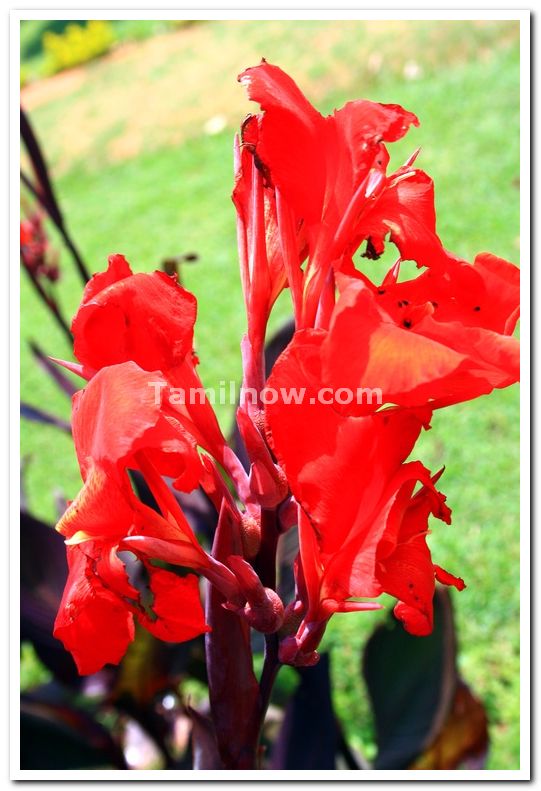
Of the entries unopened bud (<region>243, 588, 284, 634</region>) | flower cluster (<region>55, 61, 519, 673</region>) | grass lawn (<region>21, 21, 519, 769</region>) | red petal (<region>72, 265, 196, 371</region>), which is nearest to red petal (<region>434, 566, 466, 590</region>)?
flower cluster (<region>55, 61, 519, 673</region>)

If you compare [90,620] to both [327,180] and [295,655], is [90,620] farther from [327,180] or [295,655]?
[327,180]

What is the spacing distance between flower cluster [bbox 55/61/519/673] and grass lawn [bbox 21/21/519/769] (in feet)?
2.62

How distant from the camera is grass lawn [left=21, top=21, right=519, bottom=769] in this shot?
1879 millimetres

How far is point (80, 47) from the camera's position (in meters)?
6.71

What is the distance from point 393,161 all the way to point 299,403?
11.4 ft

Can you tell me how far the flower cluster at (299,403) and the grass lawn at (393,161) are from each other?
0.80m

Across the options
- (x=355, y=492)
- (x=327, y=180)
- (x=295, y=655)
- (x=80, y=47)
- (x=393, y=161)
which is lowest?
(x=295, y=655)

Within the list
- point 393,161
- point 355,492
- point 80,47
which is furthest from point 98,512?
point 80,47

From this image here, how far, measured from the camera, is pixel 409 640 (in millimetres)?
1128

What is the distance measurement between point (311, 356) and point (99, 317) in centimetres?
15

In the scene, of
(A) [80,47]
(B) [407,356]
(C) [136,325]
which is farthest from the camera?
(A) [80,47]

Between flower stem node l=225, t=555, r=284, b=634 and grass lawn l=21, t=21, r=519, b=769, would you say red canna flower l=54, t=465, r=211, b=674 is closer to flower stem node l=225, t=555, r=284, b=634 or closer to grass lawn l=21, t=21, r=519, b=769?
flower stem node l=225, t=555, r=284, b=634
